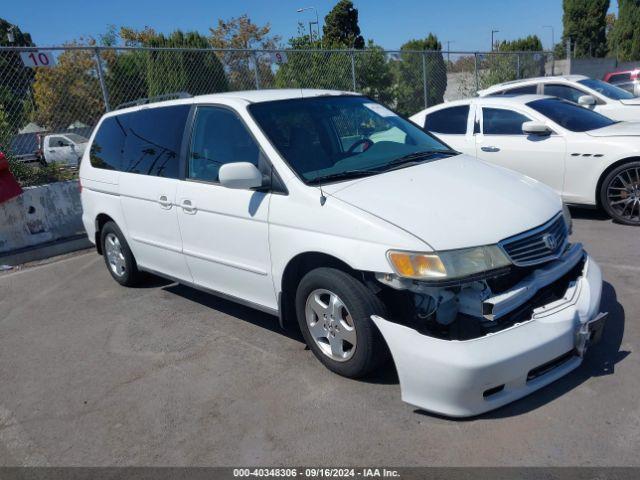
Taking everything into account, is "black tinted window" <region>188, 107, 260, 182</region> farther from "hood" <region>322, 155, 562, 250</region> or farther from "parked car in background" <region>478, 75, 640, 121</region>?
"parked car in background" <region>478, 75, 640, 121</region>

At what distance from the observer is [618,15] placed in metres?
45.4

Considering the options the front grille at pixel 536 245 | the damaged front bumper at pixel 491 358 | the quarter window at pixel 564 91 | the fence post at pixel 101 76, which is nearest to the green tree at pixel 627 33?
the quarter window at pixel 564 91

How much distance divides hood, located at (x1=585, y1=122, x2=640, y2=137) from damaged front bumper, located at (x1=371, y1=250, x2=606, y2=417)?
13.6ft

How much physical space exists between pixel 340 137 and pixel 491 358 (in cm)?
215

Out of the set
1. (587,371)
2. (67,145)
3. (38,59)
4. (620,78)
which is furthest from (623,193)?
(620,78)

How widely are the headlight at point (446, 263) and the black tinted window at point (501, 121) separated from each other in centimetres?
470

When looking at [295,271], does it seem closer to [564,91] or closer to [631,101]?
[564,91]

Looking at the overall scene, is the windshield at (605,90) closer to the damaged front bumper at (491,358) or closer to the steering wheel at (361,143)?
the steering wheel at (361,143)

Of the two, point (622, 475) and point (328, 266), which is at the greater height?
point (328, 266)

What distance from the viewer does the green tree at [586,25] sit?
4325 centimetres

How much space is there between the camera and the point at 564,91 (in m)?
10.3

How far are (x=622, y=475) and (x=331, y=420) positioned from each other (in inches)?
57.7

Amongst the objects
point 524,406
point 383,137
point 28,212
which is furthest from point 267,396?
point 28,212

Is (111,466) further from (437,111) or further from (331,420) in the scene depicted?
(437,111)
